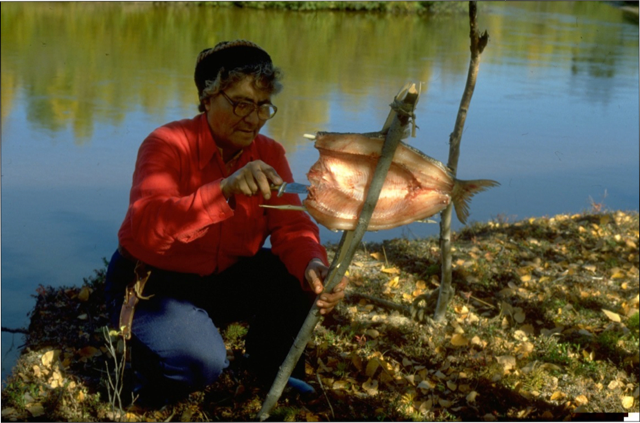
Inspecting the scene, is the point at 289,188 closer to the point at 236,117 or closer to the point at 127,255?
the point at 236,117

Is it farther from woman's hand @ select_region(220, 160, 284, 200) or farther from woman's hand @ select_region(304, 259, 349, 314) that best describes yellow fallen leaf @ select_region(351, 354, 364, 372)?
woman's hand @ select_region(220, 160, 284, 200)

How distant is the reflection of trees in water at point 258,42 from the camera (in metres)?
9.18

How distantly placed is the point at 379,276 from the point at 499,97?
22.4ft

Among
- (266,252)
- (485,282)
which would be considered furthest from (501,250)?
(266,252)

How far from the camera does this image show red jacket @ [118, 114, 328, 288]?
2.50 meters

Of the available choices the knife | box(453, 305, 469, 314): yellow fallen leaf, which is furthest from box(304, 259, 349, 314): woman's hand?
box(453, 305, 469, 314): yellow fallen leaf

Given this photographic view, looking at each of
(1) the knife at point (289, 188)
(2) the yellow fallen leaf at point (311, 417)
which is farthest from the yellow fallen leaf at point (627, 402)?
(1) the knife at point (289, 188)

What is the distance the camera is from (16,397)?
315 cm

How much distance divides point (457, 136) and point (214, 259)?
1.56 m

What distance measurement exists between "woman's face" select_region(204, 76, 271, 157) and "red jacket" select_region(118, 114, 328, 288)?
6cm

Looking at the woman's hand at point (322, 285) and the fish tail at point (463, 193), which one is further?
the woman's hand at point (322, 285)

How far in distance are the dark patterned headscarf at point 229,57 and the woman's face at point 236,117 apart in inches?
3.5

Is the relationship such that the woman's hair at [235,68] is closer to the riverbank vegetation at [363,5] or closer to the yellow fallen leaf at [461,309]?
the yellow fallen leaf at [461,309]

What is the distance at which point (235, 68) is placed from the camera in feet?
9.56
